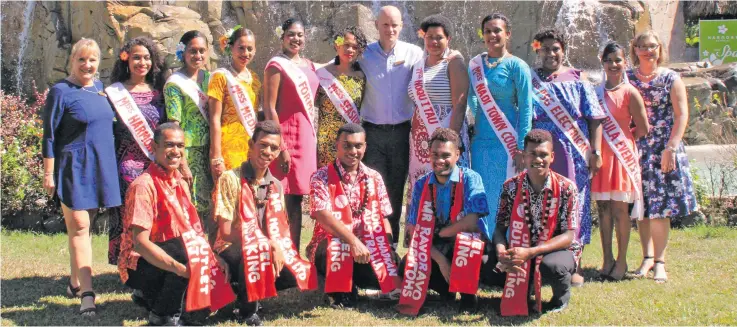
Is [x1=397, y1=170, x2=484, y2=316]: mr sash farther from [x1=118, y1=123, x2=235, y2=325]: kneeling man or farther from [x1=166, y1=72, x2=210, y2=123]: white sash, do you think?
[x1=166, y1=72, x2=210, y2=123]: white sash

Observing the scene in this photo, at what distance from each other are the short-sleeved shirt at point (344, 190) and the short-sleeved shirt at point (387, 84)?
0.56m

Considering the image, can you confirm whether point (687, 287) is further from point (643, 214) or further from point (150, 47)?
point (150, 47)

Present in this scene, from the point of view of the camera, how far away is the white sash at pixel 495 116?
15.1 feet

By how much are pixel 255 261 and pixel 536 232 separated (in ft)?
5.09

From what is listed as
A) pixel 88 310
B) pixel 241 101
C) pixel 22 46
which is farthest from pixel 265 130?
pixel 22 46

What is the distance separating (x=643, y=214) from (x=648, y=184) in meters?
0.20

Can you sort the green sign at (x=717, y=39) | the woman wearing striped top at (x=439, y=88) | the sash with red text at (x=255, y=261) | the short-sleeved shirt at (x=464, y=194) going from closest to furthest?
1. the sash with red text at (x=255, y=261)
2. the short-sleeved shirt at (x=464, y=194)
3. the woman wearing striped top at (x=439, y=88)
4. the green sign at (x=717, y=39)

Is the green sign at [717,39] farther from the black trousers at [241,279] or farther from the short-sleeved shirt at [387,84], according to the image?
the black trousers at [241,279]

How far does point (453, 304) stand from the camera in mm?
4316

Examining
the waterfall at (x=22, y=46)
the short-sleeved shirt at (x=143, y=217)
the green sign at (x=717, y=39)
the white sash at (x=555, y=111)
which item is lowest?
the short-sleeved shirt at (x=143, y=217)

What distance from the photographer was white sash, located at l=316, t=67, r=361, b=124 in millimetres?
4805

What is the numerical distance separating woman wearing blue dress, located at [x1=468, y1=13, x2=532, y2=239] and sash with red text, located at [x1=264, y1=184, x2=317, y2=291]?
3.87ft

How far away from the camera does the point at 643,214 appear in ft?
16.3

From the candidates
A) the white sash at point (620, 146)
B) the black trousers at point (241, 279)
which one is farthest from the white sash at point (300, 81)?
the white sash at point (620, 146)
